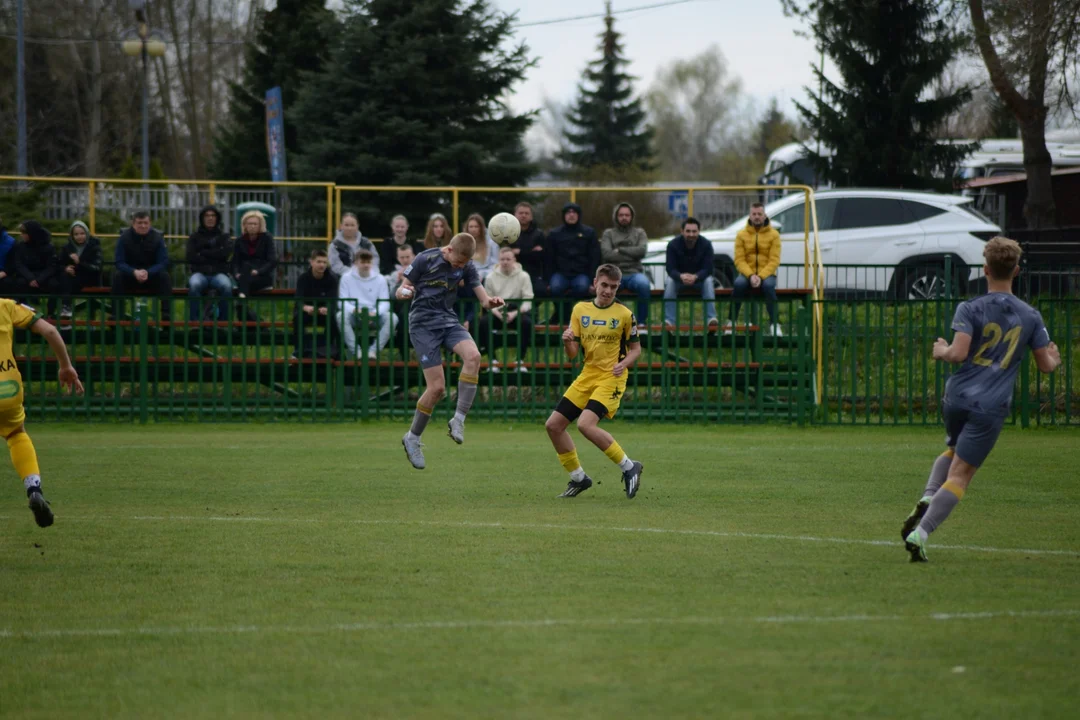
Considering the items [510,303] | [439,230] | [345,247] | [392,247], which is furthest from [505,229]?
[392,247]

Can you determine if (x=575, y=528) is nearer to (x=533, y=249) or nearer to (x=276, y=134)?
(x=533, y=249)

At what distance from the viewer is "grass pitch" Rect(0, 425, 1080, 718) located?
5.07 meters

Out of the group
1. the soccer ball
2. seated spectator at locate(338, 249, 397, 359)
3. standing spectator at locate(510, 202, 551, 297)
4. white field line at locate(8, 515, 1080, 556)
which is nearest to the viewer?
white field line at locate(8, 515, 1080, 556)

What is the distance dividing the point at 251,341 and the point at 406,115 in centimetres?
1494

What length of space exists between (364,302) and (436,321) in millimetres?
6072

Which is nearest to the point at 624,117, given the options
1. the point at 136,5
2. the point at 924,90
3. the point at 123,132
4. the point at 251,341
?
the point at 123,132

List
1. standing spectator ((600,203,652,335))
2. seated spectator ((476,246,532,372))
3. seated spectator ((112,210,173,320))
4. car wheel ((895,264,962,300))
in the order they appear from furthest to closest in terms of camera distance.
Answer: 1. car wheel ((895,264,962,300))
2. standing spectator ((600,203,652,335))
3. seated spectator ((112,210,173,320))
4. seated spectator ((476,246,532,372))

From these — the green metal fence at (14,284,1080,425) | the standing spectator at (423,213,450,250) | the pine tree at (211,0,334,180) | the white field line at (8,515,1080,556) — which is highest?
the pine tree at (211,0,334,180)

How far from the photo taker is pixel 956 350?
737 cm

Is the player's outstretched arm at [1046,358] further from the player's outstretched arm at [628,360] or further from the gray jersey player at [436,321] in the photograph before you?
the gray jersey player at [436,321]

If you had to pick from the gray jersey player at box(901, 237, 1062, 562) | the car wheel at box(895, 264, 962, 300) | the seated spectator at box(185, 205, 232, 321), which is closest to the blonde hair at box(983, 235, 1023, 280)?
the gray jersey player at box(901, 237, 1062, 562)

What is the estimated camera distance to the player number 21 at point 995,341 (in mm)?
7492

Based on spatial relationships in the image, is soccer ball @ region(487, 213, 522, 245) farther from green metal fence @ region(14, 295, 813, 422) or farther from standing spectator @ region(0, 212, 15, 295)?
standing spectator @ region(0, 212, 15, 295)

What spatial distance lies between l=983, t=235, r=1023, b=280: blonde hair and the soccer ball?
6.02m
